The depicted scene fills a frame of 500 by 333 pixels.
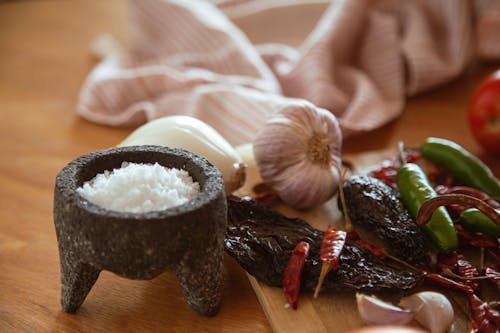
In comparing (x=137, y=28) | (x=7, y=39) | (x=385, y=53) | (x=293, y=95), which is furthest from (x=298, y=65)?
(x=7, y=39)

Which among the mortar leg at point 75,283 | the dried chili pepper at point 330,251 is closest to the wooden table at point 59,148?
the mortar leg at point 75,283

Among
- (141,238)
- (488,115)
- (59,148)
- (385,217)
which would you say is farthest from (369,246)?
(59,148)

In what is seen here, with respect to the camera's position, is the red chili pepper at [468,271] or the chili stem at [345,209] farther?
the chili stem at [345,209]

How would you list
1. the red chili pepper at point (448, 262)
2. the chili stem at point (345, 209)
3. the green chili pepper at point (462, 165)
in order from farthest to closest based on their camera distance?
the green chili pepper at point (462, 165) → the chili stem at point (345, 209) → the red chili pepper at point (448, 262)

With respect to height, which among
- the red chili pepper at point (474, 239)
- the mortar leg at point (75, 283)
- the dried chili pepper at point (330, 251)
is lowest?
the mortar leg at point (75, 283)

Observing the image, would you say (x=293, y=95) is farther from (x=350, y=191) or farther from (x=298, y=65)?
(x=350, y=191)

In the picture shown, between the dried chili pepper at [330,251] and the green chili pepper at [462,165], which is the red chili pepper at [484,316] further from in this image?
the green chili pepper at [462,165]
